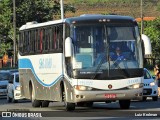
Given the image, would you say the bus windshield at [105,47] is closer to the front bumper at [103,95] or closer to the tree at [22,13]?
the front bumper at [103,95]

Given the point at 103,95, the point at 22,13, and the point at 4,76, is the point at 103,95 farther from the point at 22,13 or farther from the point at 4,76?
the point at 22,13

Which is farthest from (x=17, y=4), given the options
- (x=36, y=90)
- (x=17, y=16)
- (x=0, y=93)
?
(x=36, y=90)

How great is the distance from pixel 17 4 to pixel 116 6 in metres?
85.6

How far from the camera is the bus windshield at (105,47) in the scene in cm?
2514

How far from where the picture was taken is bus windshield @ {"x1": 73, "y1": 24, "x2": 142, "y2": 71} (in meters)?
25.1

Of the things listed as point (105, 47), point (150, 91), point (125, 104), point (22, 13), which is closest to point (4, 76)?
point (150, 91)

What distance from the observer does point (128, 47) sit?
84.1ft

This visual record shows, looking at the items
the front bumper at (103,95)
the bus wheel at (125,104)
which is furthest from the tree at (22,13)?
the front bumper at (103,95)

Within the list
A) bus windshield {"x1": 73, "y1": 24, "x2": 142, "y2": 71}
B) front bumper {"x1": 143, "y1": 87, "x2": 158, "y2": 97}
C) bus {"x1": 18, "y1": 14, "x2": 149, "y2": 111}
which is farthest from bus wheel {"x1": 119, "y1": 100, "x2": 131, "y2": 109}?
front bumper {"x1": 143, "y1": 87, "x2": 158, "y2": 97}

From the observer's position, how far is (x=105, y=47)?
25.4m

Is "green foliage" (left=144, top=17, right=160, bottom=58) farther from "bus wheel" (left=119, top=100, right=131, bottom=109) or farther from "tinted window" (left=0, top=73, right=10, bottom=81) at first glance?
A: "bus wheel" (left=119, top=100, right=131, bottom=109)

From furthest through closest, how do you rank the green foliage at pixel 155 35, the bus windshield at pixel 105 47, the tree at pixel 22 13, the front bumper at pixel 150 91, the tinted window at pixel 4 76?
the green foliage at pixel 155 35, the tree at pixel 22 13, the tinted window at pixel 4 76, the front bumper at pixel 150 91, the bus windshield at pixel 105 47

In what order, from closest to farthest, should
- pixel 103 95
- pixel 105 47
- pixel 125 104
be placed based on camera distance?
pixel 103 95
pixel 105 47
pixel 125 104

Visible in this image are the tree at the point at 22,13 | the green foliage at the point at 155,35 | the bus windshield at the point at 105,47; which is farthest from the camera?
the green foliage at the point at 155,35
